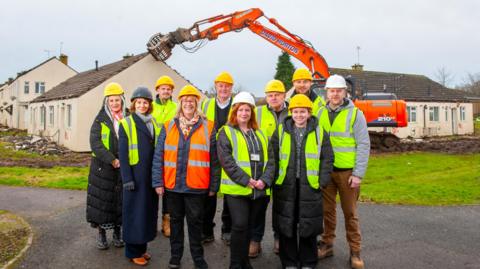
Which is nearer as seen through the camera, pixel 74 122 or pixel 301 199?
pixel 301 199

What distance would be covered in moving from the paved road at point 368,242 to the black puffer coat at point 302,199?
2.42ft

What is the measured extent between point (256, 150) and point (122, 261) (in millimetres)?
2274

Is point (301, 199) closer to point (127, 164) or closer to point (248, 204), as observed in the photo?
point (248, 204)

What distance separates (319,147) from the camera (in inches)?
168

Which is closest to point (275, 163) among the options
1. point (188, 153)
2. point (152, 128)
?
point (188, 153)

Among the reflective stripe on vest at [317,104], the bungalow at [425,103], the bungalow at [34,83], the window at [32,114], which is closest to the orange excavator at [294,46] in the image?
the reflective stripe on vest at [317,104]

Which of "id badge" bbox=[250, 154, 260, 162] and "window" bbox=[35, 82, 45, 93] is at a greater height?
"window" bbox=[35, 82, 45, 93]

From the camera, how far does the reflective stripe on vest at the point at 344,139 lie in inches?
179

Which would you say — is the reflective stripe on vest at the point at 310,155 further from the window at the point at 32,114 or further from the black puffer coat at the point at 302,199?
the window at the point at 32,114

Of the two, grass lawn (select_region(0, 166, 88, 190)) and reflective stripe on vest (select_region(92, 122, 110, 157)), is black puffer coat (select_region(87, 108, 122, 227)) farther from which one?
grass lawn (select_region(0, 166, 88, 190))

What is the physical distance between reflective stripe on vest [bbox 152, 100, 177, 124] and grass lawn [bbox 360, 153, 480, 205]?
480 centimetres

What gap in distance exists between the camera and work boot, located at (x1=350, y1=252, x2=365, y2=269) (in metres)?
4.52

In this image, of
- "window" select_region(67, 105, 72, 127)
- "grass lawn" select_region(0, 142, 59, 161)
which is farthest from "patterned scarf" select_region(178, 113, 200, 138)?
"window" select_region(67, 105, 72, 127)

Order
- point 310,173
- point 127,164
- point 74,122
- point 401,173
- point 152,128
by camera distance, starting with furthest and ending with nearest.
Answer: point 74,122 → point 401,173 → point 152,128 → point 127,164 → point 310,173
